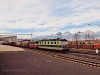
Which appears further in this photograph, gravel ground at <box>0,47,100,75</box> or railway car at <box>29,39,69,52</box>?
railway car at <box>29,39,69,52</box>

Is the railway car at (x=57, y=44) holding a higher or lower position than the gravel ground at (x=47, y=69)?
higher

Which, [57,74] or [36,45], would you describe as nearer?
[57,74]

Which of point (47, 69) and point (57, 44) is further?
point (57, 44)

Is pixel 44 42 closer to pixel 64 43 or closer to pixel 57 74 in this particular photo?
pixel 64 43

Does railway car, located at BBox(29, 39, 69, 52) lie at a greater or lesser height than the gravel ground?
greater

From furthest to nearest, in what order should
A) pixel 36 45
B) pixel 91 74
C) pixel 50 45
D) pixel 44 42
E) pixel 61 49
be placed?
pixel 36 45 < pixel 44 42 < pixel 50 45 < pixel 61 49 < pixel 91 74

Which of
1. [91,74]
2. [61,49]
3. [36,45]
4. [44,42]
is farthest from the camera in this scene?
[36,45]

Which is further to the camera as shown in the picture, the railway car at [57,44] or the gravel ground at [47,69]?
the railway car at [57,44]

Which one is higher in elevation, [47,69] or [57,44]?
[57,44]

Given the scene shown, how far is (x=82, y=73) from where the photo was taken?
1894 cm

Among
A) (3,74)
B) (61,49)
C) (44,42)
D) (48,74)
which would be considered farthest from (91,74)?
(44,42)

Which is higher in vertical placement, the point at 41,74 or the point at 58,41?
the point at 58,41

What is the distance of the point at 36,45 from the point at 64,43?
24.0 meters

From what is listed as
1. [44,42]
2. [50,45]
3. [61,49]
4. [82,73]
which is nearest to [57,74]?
[82,73]
